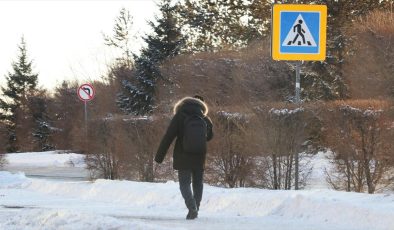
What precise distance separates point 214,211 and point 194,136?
90.7 inches

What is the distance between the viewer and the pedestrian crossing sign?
37.7ft

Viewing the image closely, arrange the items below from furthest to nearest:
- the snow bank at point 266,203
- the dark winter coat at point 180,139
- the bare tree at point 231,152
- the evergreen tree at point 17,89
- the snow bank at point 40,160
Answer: the evergreen tree at point 17,89 < the snow bank at point 40,160 < the bare tree at point 231,152 < the dark winter coat at point 180,139 < the snow bank at point 266,203

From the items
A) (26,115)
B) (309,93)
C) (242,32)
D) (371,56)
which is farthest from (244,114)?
(26,115)

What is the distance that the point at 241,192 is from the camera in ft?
36.4

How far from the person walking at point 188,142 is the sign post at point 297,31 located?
2.92 metres

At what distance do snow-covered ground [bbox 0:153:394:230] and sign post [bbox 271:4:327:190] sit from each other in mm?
2376

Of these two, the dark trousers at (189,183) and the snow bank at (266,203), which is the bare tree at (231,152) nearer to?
the snow bank at (266,203)

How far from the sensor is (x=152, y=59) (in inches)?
1491

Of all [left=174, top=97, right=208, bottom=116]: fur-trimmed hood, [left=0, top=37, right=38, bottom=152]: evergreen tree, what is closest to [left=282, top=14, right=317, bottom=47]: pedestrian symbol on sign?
[left=174, top=97, right=208, bottom=116]: fur-trimmed hood

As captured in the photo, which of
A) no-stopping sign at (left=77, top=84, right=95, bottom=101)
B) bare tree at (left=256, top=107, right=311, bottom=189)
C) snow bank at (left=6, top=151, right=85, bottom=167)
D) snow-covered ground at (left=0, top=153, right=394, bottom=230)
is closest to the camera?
snow-covered ground at (left=0, top=153, right=394, bottom=230)

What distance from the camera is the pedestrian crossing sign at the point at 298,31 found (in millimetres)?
11477

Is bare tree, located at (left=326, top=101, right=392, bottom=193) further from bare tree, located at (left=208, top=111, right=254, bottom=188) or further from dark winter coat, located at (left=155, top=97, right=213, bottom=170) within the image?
dark winter coat, located at (left=155, top=97, right=213, bottom=170)

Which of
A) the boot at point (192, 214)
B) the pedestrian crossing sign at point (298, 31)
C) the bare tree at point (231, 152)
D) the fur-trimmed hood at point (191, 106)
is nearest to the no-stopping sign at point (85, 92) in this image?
the bare tree at point (231, 152)

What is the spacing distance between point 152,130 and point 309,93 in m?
15.1
